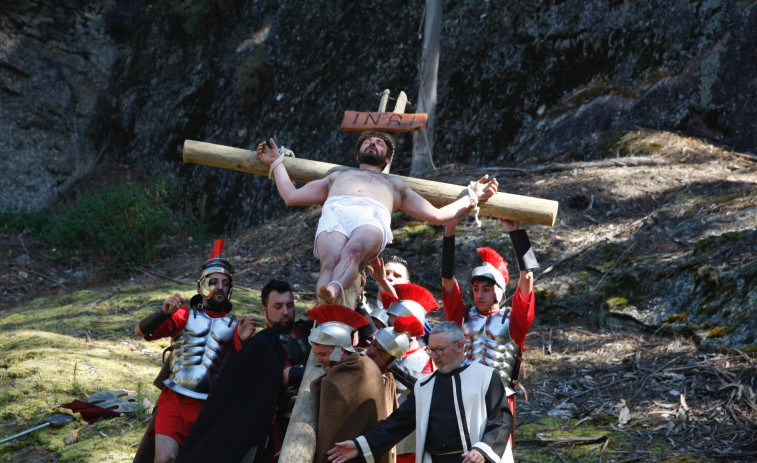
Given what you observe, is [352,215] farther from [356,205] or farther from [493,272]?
[493,272]

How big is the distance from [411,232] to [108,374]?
4.12 meters

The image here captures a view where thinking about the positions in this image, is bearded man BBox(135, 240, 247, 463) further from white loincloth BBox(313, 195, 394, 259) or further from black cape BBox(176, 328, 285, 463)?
white loincloth BBox(313, 195, 394, 259)

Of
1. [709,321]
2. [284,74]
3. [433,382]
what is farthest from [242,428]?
[284,74]

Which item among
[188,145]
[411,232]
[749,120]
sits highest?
[749,120]

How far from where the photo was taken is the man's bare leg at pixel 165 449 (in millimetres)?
4969

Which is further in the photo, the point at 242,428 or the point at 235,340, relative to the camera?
the point at 235,340

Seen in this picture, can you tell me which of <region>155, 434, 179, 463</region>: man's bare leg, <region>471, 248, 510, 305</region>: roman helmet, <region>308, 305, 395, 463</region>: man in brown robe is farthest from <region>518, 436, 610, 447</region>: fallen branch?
<region>155, 434, 179, 463</region>: man's bare leg

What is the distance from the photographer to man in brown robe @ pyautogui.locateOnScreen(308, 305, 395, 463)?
4.53 meters

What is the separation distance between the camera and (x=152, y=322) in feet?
17.1

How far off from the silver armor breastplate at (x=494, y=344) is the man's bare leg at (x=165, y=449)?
1.97m

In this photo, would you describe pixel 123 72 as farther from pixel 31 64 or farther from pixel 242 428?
pixel 242 428

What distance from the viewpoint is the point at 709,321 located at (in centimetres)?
703

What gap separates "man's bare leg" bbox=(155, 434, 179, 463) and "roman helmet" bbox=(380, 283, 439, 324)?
5.22ft

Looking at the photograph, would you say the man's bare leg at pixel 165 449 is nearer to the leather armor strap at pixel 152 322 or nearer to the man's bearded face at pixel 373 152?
the leather armor strap at pixel 152 322
